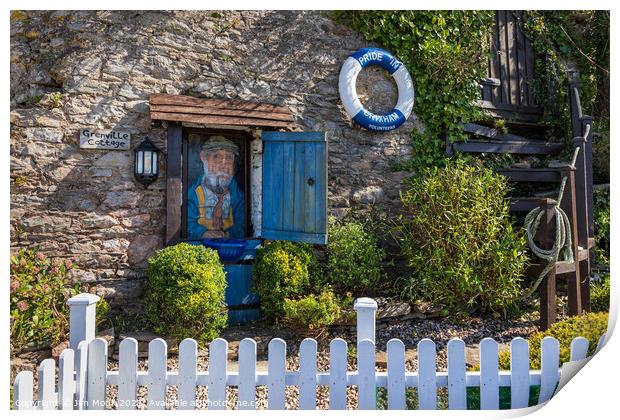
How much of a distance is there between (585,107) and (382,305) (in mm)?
3414

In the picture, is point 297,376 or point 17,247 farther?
point 17,247

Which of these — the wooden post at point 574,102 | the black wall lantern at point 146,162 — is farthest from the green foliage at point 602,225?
the black wall lantern at point 146,162

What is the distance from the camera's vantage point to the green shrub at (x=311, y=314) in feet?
14.1

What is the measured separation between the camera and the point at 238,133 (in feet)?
17.0

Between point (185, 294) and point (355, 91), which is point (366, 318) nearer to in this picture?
point (185, 294)

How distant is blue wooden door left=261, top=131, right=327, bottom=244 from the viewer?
468cm

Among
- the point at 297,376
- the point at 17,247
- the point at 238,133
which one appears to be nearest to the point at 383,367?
the point at 297,376

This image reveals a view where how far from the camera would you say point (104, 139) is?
4660mm

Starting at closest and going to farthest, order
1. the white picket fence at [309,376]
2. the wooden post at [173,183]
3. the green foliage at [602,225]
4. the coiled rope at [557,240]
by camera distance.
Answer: the white picket fence at [309,376] < the coiled rope at [557,240] < the wooden post at [173,183] < the green foliage at [602,225]

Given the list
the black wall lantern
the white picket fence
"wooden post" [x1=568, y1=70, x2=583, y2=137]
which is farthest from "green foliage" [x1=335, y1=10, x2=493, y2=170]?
the white picket fence

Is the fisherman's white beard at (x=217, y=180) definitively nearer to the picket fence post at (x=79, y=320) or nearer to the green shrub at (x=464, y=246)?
the green shrub at (x=464, y=246)

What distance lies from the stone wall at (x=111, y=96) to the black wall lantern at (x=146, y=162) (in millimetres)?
79

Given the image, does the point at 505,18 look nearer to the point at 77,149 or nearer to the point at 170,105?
the point at 170,105

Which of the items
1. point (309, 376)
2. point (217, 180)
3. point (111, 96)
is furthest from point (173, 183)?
point (309, 376)
